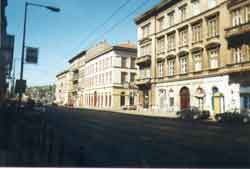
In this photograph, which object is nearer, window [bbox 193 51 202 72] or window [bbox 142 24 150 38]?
window [bbox 193 51 202 72]

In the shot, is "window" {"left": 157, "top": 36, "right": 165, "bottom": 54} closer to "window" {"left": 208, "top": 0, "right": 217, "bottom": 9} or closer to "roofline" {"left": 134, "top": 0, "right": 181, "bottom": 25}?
"roofline" {"left": 134, "top": 0, "right": 181, "bottom": 25}

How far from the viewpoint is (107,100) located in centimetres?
3728

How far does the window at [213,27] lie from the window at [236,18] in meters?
1.36

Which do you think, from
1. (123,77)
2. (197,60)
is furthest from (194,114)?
(123,77)

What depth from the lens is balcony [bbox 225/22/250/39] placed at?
15.0 metres

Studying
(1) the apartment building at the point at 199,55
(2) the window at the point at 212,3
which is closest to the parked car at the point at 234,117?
(1) the apartment building at the point at 199,55

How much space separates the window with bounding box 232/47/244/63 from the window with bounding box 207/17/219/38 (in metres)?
2.03

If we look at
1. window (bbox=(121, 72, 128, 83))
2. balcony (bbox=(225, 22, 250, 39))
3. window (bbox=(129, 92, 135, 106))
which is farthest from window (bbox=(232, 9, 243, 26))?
window (bbox=(121, 72, 128, 83))

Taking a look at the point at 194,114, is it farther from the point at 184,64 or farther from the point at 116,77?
the point at 116,77

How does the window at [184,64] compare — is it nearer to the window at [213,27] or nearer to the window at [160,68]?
the window at [213,27]

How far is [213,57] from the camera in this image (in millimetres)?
17516

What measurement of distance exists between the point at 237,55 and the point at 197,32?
3.53 metres

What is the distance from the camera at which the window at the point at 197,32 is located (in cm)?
1778

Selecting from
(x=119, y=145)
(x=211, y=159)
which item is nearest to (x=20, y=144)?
(x=119, y=145)
